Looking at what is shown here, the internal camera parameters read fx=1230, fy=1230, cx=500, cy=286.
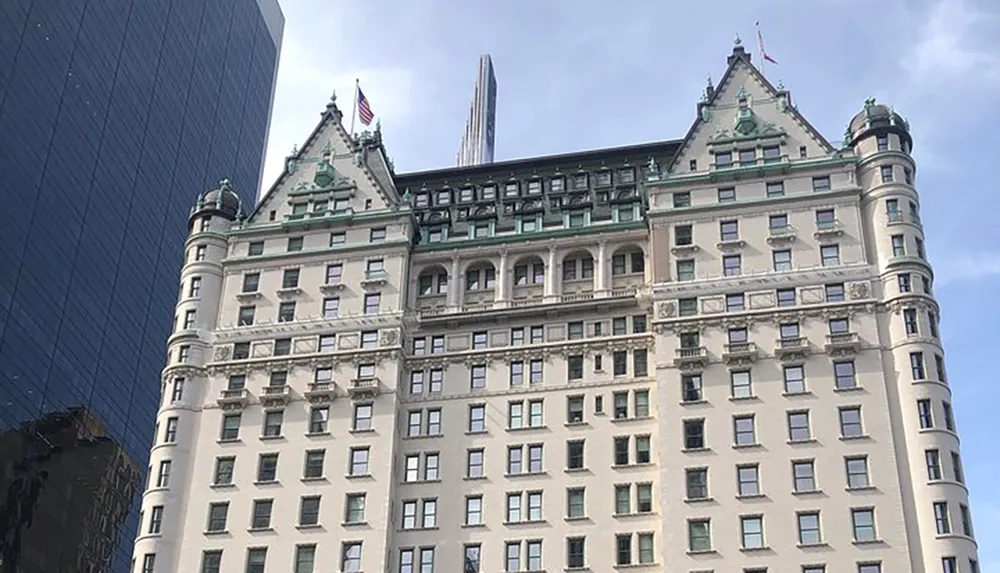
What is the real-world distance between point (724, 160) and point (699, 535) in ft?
110

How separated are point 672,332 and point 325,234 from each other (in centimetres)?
3224

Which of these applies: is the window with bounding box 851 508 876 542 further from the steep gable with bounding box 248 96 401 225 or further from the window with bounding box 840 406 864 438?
the steep gable with bounding box 248 96 401 225

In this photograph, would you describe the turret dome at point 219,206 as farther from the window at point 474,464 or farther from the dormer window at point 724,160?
the dormer window at point 724,160

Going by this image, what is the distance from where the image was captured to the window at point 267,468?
93.9m

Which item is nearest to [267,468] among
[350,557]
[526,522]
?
[350,557]

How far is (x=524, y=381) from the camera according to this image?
9525 centimetres

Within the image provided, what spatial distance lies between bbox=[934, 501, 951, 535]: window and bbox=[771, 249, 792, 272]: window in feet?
71.3

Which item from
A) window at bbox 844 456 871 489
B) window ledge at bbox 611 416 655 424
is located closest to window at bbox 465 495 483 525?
window ledge at bbox 611 416 655 424

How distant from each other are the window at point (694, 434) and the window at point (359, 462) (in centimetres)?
2404

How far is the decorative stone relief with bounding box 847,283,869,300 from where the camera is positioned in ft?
301

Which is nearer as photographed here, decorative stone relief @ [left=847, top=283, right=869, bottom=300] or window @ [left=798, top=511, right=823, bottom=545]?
window @ [left=798, top=511, right=823, bottom=545]

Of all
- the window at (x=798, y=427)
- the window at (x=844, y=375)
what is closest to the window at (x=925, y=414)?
the window at (x=844, y=375)

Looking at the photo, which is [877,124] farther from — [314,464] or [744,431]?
[314,464]

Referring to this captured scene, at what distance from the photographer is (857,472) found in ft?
276
